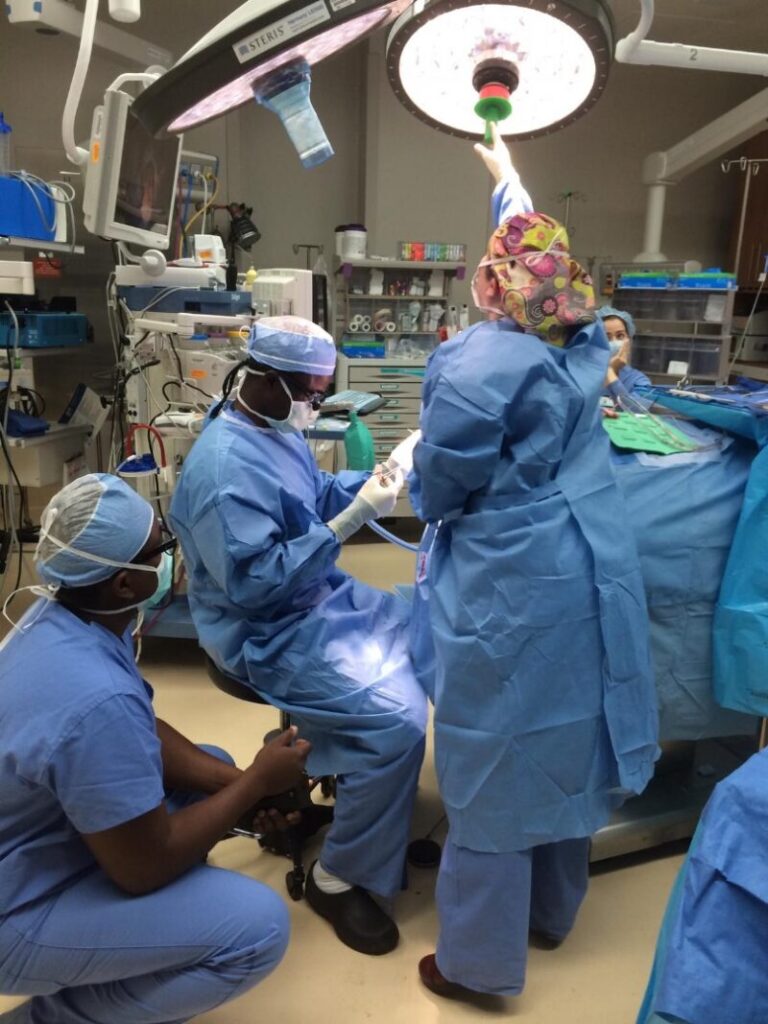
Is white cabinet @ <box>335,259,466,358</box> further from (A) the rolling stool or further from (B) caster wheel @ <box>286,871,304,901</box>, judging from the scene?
(B) caster wheel @ <box>286,871,304,901</box>

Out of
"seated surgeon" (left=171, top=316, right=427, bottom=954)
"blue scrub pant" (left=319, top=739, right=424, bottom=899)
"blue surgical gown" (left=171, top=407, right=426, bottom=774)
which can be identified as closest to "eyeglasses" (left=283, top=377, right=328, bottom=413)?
"seated surgeon" (left=171, top=316, right=427, bottom=954)

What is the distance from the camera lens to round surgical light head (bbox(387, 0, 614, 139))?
80 cm

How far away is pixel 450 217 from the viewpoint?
4445 millimetres

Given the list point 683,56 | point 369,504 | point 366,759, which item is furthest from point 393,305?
point 366,759

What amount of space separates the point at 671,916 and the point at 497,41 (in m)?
1.03

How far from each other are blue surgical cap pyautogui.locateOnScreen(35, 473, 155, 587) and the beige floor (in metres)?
0.97

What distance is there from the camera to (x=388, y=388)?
3.94 m

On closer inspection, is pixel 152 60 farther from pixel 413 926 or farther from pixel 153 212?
pixel 413 926

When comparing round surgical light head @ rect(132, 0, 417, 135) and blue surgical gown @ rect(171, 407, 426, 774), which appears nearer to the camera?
round surgical light head @ rect(132, 0, 417, 135)

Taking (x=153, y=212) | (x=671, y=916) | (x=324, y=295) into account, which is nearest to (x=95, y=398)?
(x=153, y=212)

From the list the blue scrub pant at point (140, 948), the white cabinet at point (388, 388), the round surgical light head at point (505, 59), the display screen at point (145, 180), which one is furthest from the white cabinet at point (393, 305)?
the blue scrub pant at point (140, 948)

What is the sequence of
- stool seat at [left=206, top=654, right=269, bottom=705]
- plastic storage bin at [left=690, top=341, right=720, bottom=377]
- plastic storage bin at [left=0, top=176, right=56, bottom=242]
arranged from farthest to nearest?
plastic storage bin at [left=690, top=341, right=720, bottom=377] < plastic storage bin at [left=0, top=176, right=56, bottom=242] < stool seat at [left=206, top=654, right=269, bottom=705]

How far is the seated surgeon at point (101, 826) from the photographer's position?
1.01 meters

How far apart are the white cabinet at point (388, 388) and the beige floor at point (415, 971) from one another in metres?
2.30
